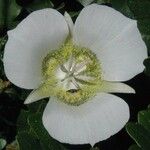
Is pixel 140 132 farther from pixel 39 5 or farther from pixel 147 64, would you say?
pixel 39 5

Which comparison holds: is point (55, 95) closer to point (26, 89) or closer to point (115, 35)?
point (26, 89)

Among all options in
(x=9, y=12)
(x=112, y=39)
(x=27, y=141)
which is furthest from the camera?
(x=9, y=12)

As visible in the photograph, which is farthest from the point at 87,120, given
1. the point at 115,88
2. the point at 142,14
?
the point at 142,14

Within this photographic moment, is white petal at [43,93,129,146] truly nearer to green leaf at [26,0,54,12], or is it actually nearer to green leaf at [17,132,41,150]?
green leaf at [17,132,41,150]

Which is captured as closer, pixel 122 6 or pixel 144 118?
pixel 144 118

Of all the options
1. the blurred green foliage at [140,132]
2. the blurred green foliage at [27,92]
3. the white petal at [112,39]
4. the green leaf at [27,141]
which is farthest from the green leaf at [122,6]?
the green leaf at [27,141]

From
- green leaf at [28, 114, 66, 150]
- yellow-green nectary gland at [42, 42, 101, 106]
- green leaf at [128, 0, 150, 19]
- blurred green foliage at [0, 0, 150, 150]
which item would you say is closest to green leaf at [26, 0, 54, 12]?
blurred green foliage at [0, 0, 150, 150]
